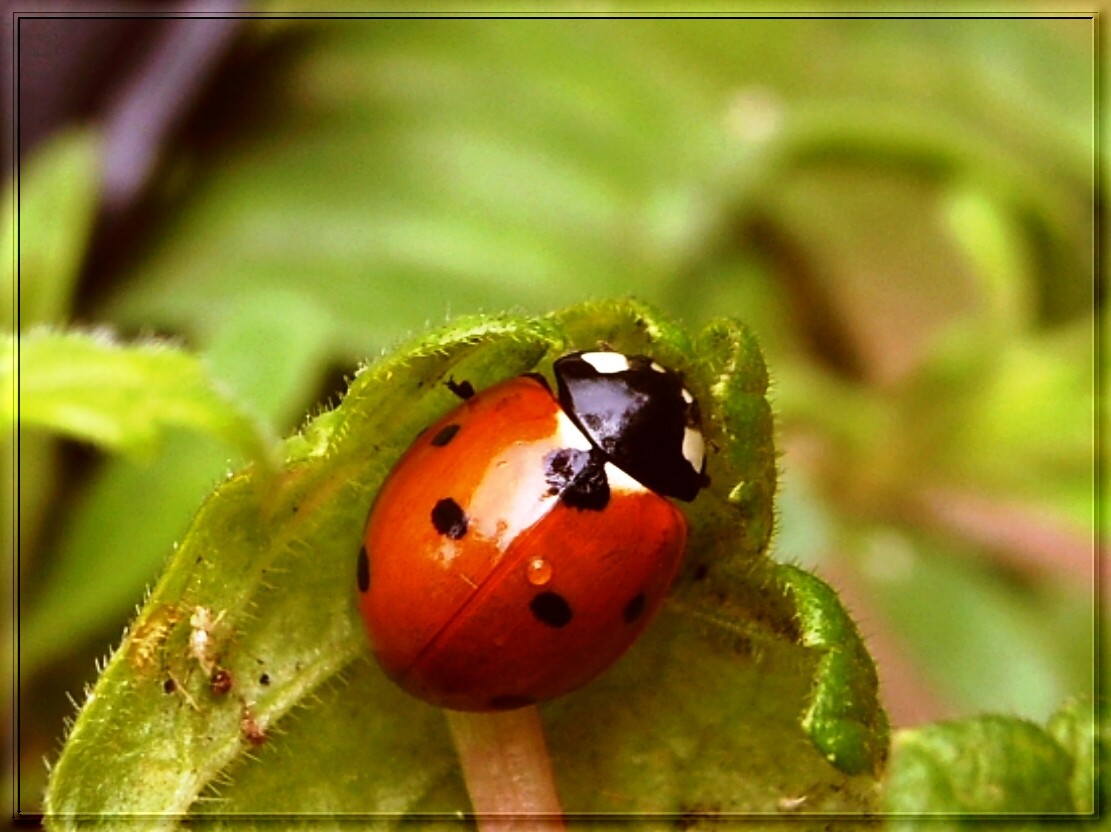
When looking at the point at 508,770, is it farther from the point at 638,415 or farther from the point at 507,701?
the point at 638,415

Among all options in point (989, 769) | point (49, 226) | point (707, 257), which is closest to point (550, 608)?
point (989, 769)

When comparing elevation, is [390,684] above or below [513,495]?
below

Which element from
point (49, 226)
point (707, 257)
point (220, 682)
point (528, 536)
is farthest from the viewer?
point (707, 257)

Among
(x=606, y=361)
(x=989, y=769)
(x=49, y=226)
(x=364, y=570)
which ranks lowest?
(x=989, y=769)

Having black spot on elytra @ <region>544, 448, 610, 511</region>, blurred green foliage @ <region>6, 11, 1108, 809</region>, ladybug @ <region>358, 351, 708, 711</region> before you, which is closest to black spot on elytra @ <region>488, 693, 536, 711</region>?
ladybug @ <region>358, 351, 708, 711</region>

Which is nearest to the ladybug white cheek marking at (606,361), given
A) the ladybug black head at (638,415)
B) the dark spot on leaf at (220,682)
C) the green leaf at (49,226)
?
the ladybug black head at (638,415)

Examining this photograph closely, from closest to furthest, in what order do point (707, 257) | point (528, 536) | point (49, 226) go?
1. point (528, 536)
2. point (49, 226)
3. point (707, 257)
